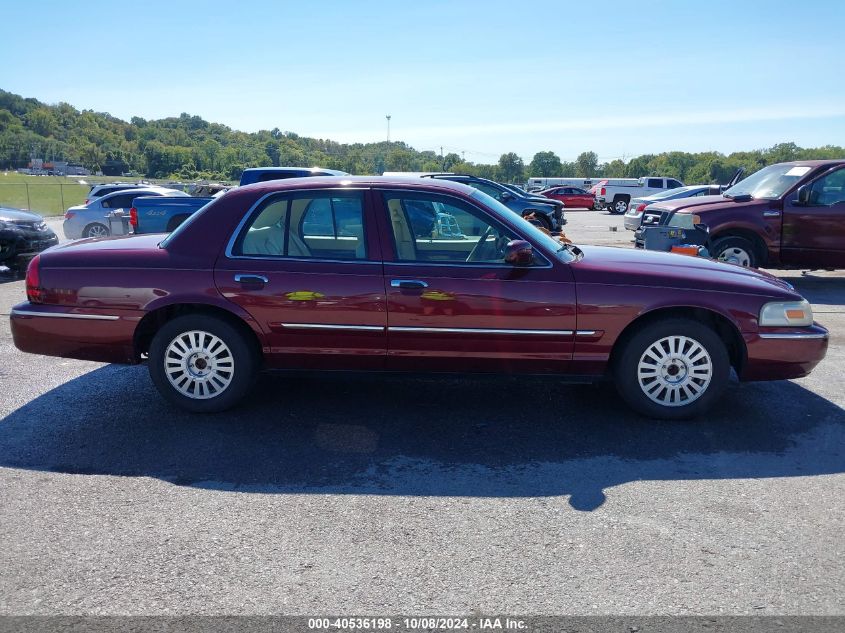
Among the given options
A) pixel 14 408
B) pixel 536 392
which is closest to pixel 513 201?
pixel 536 392

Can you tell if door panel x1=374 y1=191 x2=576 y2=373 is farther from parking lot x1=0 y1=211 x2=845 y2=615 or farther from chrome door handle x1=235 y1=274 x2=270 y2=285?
chrome door handle x1=235 y1=274 x2=270 y2=285

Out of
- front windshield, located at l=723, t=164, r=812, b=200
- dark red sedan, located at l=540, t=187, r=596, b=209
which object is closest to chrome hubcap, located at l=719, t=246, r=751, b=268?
front windshield, located at l=723, t=164, r=812, b=200

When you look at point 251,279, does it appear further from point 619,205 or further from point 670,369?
point 619,205

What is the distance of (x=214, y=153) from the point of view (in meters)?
96.0

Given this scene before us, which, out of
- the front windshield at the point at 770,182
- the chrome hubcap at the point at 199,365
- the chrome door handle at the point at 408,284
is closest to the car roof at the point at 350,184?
the chrome door handle at the point at 408,284

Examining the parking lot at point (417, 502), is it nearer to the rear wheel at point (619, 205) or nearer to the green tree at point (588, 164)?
the rear wheel at point (619, 205)

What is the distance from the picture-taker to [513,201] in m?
18.2

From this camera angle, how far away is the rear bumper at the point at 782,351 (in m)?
5.22

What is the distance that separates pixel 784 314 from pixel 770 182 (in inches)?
283

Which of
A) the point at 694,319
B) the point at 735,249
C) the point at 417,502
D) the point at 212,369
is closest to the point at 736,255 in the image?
the point at 735,249

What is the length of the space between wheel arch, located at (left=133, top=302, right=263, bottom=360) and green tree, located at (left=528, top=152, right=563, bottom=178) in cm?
11903

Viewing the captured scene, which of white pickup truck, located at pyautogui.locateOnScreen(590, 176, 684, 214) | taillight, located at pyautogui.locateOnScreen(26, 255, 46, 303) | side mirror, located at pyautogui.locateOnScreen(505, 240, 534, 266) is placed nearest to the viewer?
side mirror, located at pyautogui.locateOnScreen(505, 240, 534, 266)

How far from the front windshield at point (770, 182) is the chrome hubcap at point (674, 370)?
7.02 m

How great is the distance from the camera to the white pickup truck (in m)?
38.8
